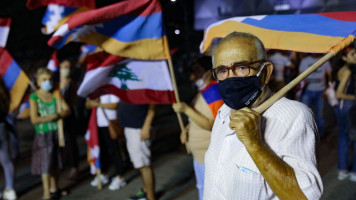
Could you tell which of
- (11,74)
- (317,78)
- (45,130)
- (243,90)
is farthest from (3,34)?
Result: (317,78)

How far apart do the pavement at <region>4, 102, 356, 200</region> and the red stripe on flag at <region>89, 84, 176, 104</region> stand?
94 centimetres

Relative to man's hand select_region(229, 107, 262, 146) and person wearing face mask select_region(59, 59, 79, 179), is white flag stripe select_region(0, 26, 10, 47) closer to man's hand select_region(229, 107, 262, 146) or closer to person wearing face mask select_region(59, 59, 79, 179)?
person wearing face mask select_region(59, 59, 79, 179)

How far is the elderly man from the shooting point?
1.49 metres

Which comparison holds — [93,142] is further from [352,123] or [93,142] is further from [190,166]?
[352,123]

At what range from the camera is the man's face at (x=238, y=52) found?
170cm

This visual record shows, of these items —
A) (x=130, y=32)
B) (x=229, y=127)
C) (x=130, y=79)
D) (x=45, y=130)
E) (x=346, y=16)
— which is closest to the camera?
(x=229, y=127)

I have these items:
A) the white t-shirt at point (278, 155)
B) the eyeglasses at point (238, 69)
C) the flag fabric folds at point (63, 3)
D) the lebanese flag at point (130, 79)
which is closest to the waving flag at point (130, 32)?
the lebanese flag at point (130, 79)

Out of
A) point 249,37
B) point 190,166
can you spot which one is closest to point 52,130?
point 190,166

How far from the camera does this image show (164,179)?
17.8ft

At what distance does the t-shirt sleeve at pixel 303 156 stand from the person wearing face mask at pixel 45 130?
3.98m

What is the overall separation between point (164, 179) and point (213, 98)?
8.23ft

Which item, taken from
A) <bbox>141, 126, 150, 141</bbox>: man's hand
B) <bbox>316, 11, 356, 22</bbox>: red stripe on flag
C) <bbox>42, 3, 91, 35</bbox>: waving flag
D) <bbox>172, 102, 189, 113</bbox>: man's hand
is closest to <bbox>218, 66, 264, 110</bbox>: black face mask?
<bbox>316, 11, 356, 22</bbox>: red stripe on flag

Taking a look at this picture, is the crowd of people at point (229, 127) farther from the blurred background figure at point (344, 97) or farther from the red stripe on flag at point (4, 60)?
the red stripe on flag at point (4, 60)

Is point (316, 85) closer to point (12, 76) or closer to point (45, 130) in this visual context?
point (45, 130)
